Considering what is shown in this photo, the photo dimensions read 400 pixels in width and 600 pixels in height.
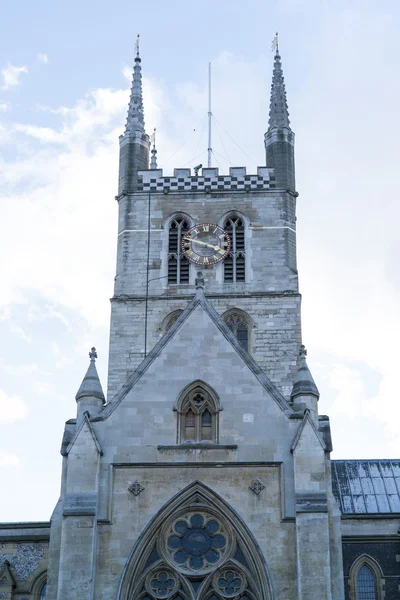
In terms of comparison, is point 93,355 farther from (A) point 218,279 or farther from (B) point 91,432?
(A) point 218,279

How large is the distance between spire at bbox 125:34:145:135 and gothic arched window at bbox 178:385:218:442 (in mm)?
22156

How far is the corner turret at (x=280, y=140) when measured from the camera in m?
49.4

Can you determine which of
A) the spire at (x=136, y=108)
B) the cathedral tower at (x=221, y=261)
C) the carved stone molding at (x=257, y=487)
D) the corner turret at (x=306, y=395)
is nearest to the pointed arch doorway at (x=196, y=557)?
the carved stone molding at (x=257, y=487)

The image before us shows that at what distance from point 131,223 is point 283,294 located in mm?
7393

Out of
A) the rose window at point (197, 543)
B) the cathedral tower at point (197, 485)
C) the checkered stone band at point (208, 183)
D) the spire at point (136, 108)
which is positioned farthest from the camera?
the spire at point (136, 108)

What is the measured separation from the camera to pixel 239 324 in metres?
45.8

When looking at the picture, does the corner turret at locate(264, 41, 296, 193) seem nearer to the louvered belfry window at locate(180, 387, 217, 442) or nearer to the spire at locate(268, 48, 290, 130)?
the spire at locate(268, 48, 290, 130)

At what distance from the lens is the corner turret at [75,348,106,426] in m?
30.8

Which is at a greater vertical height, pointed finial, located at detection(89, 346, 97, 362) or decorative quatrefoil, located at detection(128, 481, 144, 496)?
pointed finial, located at detection(89, 346, 97, 362)

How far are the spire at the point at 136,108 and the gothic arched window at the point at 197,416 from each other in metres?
22.2

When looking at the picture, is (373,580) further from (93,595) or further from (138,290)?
(138,290)

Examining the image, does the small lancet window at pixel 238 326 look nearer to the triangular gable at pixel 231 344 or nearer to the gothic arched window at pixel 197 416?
the triangular gable at pixel 231 344

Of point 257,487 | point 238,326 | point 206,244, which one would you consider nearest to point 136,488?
point 257,487

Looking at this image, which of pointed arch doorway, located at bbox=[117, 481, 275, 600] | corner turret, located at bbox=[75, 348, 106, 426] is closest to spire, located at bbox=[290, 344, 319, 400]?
pointed arch doorway, located at bbox=[117, 481, 275, 600]
